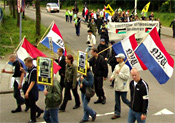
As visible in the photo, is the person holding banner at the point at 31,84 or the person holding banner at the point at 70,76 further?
the person holding banner at the point at 70,76

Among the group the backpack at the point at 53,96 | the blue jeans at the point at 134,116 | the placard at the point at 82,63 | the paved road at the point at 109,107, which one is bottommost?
the paved road at the point at 109,107

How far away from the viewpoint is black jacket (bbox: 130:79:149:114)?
18.4ft

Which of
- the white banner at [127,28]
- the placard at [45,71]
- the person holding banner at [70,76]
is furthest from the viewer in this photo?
the white banner at [127,28]

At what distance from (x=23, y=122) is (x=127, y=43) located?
370cm

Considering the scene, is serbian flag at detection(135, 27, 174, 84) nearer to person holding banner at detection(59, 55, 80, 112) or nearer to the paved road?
the paved road

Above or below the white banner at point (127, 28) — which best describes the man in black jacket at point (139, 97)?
below

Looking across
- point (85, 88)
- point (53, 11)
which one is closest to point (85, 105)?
point (85, 88)

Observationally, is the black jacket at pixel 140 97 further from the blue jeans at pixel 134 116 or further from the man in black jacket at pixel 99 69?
the man in black jacket at pixel 99 69

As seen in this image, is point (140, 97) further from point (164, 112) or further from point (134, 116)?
point (164, 112)

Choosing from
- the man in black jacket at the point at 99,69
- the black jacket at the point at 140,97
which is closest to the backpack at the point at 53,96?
the black jacket at the point at 140,97

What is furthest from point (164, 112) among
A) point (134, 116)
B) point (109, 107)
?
point (134, 116)

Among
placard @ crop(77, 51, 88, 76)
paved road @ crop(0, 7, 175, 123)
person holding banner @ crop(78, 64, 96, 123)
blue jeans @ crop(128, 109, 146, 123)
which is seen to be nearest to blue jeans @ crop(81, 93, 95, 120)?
person holding banner @ crop(78, 64, 96, 123)

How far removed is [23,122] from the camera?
24.4 ft

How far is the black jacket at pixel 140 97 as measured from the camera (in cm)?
562
